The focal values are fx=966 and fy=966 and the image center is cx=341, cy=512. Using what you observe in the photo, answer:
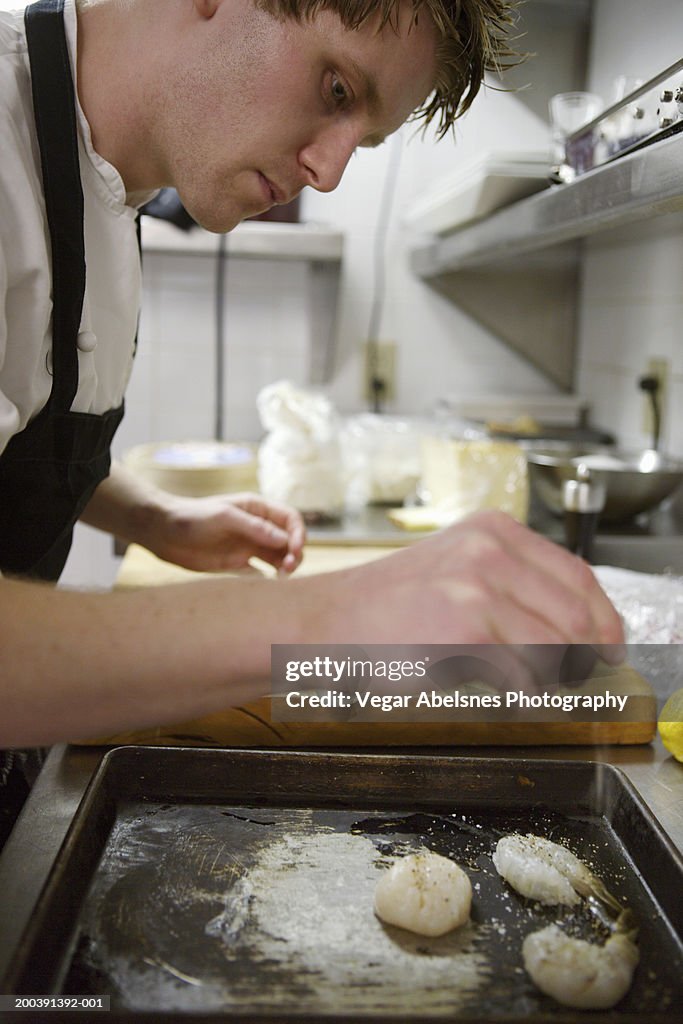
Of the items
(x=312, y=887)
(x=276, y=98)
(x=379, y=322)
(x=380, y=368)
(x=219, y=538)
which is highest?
(x=276, y=98)

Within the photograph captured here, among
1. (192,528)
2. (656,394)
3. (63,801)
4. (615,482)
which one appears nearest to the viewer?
(63,801)

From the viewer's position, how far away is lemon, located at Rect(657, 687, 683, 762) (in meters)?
0.86

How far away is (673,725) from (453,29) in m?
0.65

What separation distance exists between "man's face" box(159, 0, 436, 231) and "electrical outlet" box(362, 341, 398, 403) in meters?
1.59

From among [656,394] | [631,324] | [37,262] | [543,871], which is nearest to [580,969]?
[543,871]

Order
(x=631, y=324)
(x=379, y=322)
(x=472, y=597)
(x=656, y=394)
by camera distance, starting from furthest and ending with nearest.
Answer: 1. (x=379, y=322)
2. (x=631, y=324)
3. (x=656, y=394)
4. (x=472, y=597)

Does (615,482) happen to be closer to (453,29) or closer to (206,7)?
(453,29)

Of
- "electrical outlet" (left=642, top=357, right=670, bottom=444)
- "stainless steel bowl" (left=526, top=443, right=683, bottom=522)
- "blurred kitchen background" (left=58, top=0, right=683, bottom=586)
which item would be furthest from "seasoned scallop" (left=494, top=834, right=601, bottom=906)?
"blurred kitchen background" (left=58, top=0, right=683, bottom=586)

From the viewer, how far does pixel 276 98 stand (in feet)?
2.87

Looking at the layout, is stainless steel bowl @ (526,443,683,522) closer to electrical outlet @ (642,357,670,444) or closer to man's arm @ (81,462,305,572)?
electrical outlet @ (642,357,670,444)

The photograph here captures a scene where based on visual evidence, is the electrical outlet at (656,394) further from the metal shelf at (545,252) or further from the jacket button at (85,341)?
the jacket button at (85,341)

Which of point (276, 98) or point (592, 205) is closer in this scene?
point (276, 98)

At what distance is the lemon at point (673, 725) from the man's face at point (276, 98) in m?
0.58

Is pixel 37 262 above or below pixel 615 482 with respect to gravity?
Answer: above
